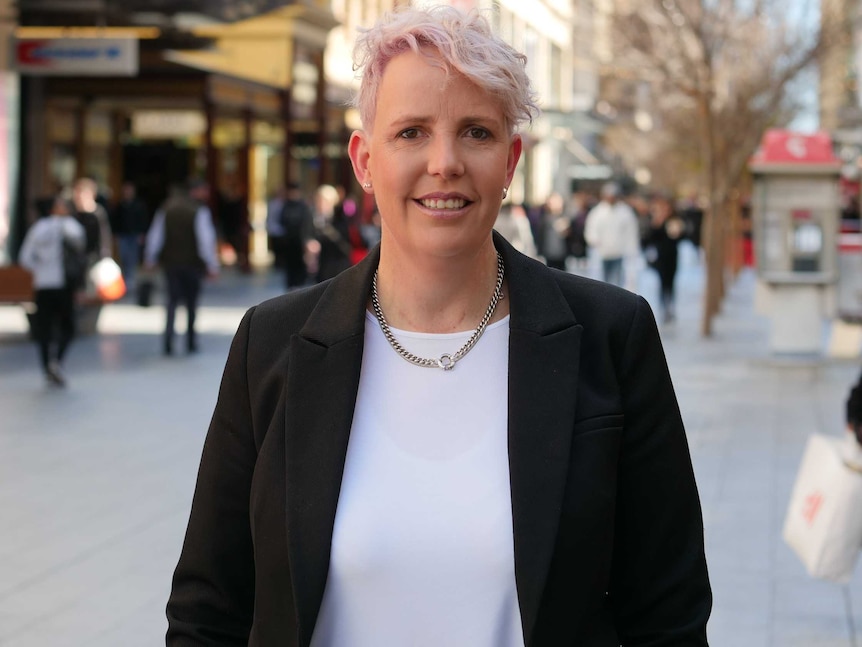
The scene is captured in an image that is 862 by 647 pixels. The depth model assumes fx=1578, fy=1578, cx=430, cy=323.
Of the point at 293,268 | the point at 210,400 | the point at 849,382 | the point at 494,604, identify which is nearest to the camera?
the point at 494,604

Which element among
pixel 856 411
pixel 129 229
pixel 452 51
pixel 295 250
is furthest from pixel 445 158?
pixel 129 229

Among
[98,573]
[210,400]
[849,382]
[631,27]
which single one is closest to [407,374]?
[98,573]

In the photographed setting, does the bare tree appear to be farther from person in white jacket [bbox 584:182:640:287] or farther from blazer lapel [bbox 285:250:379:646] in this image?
blazer lapel [bbox 285:250:379:646]

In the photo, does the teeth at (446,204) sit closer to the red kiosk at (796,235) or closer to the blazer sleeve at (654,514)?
the blazer sleeve at (654,514)

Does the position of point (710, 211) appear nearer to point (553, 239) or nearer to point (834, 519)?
point (553, 239)

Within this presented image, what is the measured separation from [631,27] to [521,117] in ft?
63.4

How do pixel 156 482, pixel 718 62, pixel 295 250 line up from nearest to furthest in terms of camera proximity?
pixel 156 482 < pixel 295 250 < pixel 718 62

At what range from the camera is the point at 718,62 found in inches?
1013

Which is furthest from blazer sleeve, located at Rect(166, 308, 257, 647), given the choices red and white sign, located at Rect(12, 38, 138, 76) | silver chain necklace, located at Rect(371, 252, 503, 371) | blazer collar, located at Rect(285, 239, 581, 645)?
red and white sign, located at Rect(12, 38, 138, 76)

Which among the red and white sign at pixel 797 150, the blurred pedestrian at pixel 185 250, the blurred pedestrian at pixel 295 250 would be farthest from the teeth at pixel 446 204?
the blurred pedestrian at pixel 295 250

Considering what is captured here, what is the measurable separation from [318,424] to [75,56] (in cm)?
Answer: 2116

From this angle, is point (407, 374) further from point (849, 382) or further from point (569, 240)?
point (569, 240)

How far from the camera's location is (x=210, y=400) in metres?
13.1

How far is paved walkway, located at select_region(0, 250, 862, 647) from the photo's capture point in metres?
6.49
